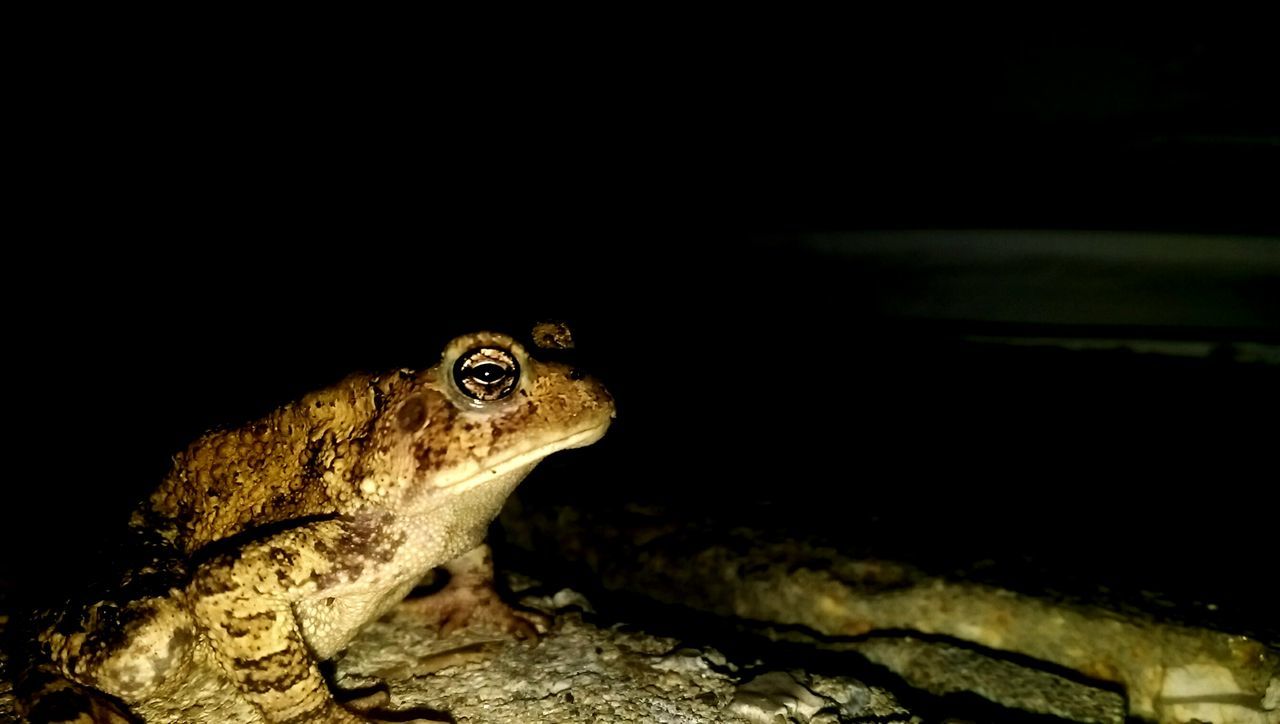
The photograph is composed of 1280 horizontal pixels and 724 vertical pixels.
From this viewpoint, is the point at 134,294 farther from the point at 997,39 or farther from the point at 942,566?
the point at 997,39

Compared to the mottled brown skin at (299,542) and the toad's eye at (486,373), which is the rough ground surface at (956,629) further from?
the toad's eye at (486,373)

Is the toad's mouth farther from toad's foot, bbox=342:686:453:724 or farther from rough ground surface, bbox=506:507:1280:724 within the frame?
rough ground surface, bbox=506:507:1280:724

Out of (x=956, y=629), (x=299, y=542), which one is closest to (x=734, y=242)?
(x=956, y=629)

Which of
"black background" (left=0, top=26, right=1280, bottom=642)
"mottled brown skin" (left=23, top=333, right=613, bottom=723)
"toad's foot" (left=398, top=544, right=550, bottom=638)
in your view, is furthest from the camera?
"black background" (left=0, top=26, right=1280, bottom=642)

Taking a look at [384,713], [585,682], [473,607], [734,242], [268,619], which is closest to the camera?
[268,619]

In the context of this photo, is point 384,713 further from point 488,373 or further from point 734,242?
point 734,242

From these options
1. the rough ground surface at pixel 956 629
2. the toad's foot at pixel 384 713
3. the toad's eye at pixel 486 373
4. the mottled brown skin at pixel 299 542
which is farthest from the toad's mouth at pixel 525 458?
the rough ground surface at pixel 956 629

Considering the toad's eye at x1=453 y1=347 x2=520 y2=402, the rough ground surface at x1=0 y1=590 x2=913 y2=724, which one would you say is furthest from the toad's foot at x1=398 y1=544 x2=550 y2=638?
the toad's eye at x1=453 y1=347 x2=520 y2=402
